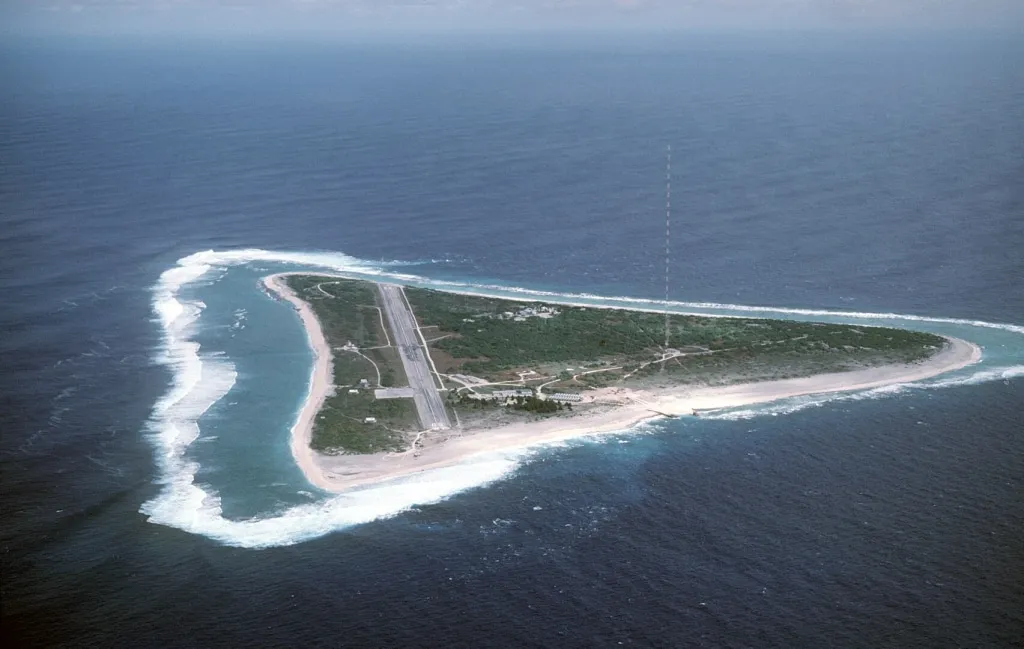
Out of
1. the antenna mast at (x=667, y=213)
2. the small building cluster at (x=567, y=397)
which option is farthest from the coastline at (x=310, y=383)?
the antenna mast at (x=667, y=213)

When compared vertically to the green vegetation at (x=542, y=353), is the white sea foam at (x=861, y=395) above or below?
below

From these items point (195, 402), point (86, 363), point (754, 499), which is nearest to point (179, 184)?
point (86, 363)

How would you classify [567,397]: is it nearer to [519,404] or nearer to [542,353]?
[519,404]

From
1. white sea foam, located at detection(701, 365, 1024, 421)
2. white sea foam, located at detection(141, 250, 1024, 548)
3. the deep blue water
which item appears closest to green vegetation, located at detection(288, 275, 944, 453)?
white sea foam, located at detection(701, 365, 1024, 421)

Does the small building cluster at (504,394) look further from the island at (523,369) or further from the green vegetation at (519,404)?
the green vegetation at (519,404)

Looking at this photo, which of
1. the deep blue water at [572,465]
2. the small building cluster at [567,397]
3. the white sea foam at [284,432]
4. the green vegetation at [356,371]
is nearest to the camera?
the deep blue water at [572,465]

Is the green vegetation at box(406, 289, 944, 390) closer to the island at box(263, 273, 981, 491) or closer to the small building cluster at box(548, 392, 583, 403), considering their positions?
the island at box(263, 273, 981, 491)

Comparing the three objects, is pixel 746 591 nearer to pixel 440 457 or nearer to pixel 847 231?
pixel 440 457
